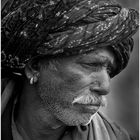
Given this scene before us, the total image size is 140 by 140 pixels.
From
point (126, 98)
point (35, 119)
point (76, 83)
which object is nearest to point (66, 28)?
point (76, 83)

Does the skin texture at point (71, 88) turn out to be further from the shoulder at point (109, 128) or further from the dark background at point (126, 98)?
the dark background at point (126, 98)

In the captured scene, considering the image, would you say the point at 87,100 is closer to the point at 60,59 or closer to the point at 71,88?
the point at 71,88

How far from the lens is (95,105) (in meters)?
2.80

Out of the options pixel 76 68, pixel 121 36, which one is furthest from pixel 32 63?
pixel 121 36

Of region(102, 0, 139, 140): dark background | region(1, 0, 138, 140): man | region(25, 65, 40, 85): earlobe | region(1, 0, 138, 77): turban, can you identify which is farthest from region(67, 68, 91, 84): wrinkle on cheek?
region(102, 0, 139, 140): dark background

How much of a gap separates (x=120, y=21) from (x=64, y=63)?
398 mm

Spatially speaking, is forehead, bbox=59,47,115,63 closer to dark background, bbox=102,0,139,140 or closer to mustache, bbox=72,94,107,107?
mustache, bbox=72,94,107,107

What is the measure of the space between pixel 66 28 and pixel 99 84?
1.20ft

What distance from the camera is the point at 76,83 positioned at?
278 cm

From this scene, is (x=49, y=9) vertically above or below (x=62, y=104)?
above

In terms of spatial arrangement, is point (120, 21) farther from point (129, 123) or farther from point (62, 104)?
point (129, 123)

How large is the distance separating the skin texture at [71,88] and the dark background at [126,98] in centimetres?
427

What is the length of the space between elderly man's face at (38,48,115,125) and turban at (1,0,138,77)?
0.23 ft

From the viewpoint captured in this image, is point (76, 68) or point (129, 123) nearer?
point (76, 68)
